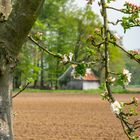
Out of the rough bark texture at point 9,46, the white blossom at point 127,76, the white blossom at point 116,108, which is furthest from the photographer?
the white blossom at point 127,76

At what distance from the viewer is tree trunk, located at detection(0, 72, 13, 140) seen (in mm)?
3307

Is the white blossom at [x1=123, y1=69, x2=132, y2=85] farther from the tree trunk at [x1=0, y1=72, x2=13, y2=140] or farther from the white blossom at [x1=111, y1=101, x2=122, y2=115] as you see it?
the tree trunk at [x1=0, y1=72, x2=13, y2=140]

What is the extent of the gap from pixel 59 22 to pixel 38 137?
7810 cm

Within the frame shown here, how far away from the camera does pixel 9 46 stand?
334 cm

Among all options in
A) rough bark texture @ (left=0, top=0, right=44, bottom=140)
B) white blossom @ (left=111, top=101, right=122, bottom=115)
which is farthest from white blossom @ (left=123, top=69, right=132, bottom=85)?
rough bark texture @ (left=0, top=0, right=44, bottom=140)

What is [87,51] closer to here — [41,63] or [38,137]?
[38,137]

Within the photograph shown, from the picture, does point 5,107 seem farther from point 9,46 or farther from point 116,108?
point 116,108

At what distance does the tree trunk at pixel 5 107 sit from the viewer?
3307 mm

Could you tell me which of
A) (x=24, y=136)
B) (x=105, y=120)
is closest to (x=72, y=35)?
(x=105, y=120)

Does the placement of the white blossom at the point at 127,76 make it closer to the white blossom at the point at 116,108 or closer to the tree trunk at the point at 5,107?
the white blossom at the point at 116,108

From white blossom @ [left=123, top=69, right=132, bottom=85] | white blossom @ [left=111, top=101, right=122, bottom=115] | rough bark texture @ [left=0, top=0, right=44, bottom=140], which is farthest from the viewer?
white blossom @ [left=123, top=69, right=132, bottom=85]

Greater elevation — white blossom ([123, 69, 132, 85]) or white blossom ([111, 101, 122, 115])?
white blossom ([123, 69, 132, 85])

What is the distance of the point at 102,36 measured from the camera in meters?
3.43

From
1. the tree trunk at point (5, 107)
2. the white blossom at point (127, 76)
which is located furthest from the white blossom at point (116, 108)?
the tree trunk at point (5, 107)
